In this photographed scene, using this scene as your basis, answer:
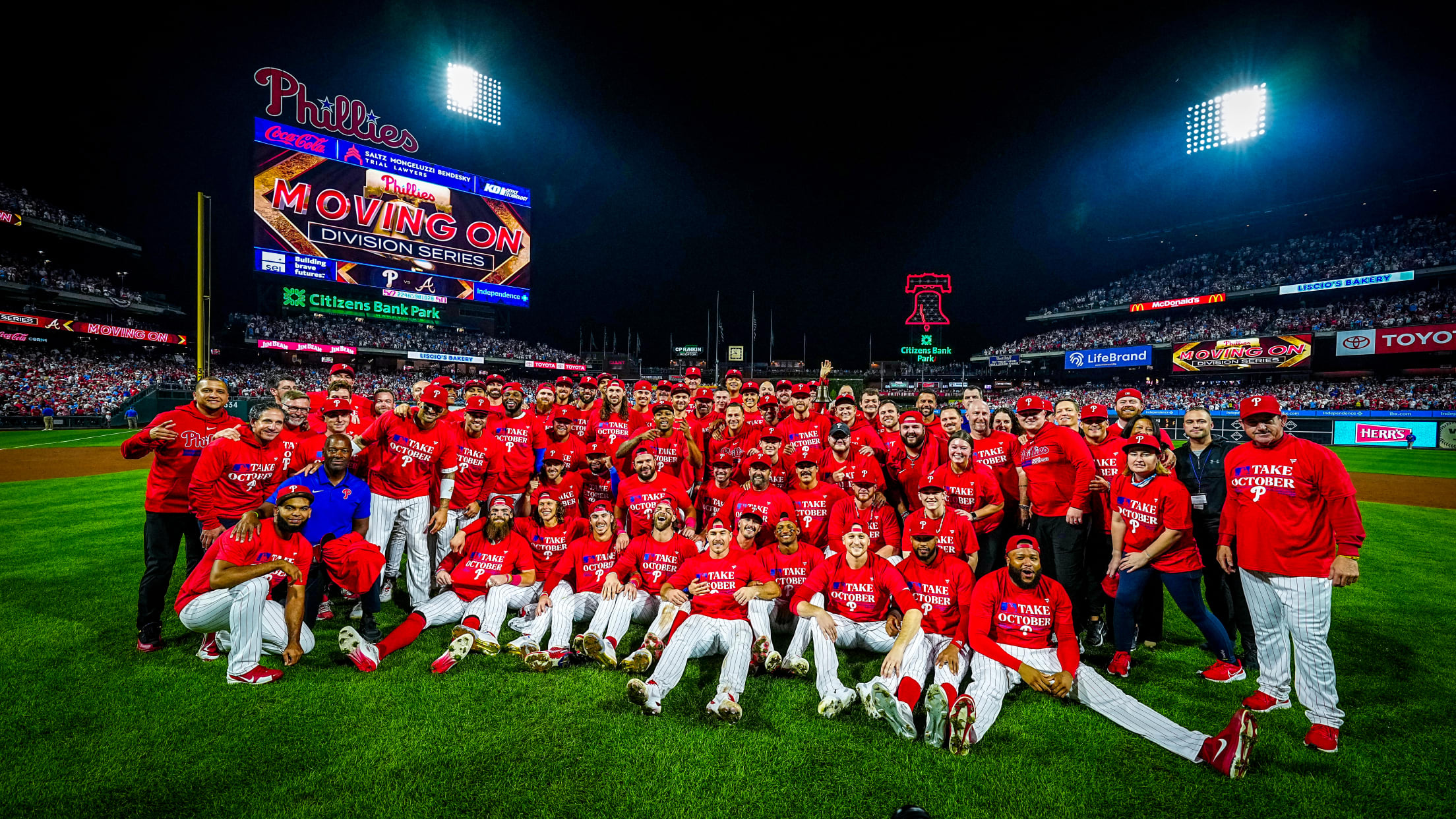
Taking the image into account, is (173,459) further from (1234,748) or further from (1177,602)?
(1177,602)

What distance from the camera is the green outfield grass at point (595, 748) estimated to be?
121 inches

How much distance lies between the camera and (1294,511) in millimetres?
3934

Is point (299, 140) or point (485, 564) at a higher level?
point (299, 140)

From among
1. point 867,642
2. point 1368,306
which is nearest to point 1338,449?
point 1368,306

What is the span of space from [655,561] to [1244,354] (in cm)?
4201

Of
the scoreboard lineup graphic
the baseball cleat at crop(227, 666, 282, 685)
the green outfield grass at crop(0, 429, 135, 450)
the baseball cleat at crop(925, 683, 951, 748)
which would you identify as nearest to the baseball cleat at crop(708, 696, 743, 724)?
the baseball cleat at crop(925, 683, 951, 748)

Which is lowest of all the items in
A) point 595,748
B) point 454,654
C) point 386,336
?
point 595,748

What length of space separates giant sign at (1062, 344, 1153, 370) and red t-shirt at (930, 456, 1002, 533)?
40401 mm

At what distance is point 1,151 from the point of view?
98.3ft

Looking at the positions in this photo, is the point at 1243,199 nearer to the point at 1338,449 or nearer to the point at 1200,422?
the point at 1338,449

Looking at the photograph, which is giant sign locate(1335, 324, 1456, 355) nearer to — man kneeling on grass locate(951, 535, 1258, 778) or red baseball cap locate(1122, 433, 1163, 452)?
red baseball cap locate(1122, 433, 1163, 452)

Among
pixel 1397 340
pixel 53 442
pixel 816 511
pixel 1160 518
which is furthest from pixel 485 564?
pixel 1397 340

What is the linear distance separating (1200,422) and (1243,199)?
5021 centimetres

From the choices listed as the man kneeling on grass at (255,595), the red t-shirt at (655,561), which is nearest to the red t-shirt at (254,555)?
the man kneeling on grass at (255,595)
